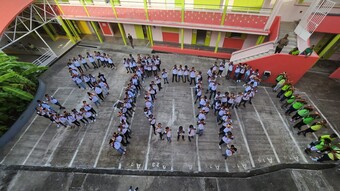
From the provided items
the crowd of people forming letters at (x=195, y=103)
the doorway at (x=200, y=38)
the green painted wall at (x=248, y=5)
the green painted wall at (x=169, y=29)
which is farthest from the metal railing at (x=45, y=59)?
the green painted wall at (x=248, y=5)

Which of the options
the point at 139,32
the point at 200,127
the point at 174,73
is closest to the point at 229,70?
the point at 174,73

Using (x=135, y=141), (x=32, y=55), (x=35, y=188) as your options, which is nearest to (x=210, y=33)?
(x=135, y=141)

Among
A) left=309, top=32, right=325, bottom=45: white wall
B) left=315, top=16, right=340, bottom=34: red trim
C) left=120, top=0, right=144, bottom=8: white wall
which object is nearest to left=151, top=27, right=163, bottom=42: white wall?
left=120, top=0, right=144, bottom=8: white wall

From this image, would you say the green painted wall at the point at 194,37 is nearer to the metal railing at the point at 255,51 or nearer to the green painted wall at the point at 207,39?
the green painted wall at the point at 207,39

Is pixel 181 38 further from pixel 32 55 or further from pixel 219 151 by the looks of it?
pixel 32 55

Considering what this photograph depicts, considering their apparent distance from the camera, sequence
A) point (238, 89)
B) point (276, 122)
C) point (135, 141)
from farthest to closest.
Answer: point (238, 89) < point (276, 122) < point (135, 141)

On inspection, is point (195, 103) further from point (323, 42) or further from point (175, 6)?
point (323, 42)

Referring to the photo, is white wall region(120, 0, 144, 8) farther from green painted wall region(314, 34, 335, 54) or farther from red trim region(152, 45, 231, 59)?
green painted wall region(314, 34, 335, 54)
